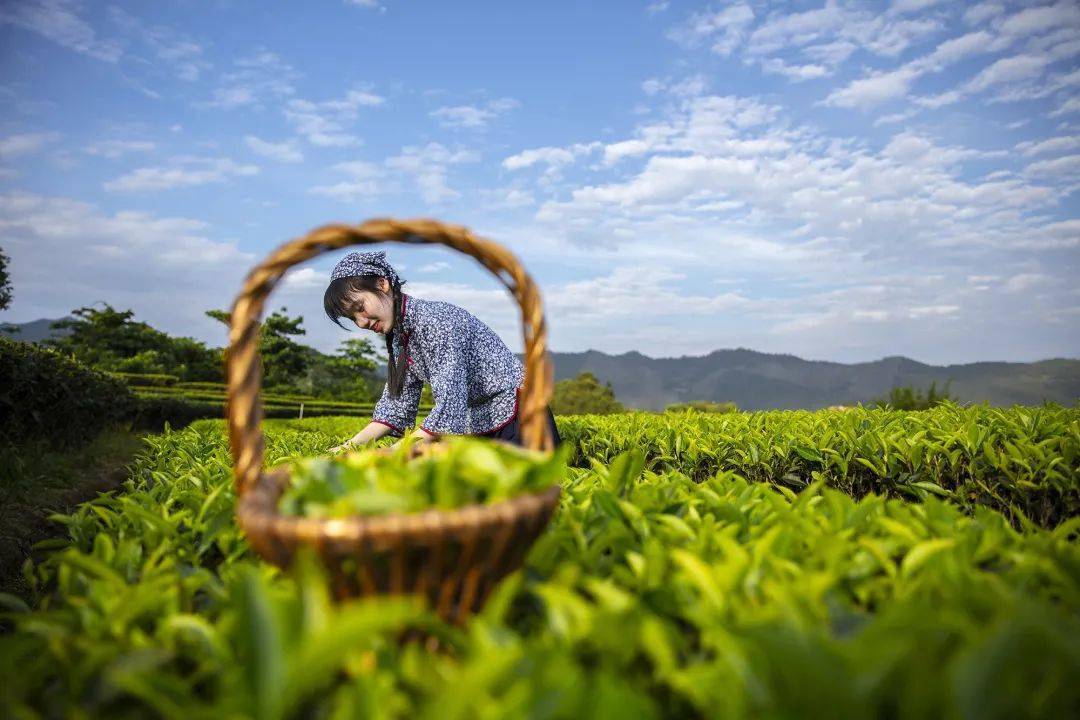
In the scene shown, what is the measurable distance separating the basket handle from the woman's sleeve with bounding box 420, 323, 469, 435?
79.8 inches

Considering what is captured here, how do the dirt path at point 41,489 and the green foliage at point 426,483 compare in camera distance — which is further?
the dirt path at point 41,489

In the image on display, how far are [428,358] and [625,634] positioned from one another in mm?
3015

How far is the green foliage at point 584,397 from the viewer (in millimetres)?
41219

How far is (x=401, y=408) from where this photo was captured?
167 inches

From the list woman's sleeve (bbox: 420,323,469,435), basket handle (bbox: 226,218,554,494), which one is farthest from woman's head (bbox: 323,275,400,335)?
basket handle (bbox: 226,218,554,494)

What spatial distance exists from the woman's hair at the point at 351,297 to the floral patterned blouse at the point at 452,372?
40 mm

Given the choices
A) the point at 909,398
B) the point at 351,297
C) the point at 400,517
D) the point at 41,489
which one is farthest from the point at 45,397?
the point at 909,398

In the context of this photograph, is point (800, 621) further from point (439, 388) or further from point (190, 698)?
point (439, 388)

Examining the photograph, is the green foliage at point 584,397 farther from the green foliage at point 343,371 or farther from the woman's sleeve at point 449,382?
the woman's sleeve at point 449,382

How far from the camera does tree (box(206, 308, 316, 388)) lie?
40594 millimetres

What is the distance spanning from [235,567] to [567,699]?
1182mm

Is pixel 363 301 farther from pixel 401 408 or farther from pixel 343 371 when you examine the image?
pixel 343 371

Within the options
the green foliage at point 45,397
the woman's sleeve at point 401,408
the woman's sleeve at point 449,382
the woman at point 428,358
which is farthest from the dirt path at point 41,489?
the woman's sleeve at point 449,382

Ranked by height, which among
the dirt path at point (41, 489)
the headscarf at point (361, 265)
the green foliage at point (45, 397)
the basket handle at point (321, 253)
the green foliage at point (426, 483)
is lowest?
the dirt path at point (41, 489)
